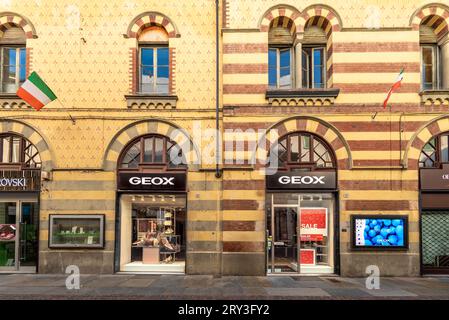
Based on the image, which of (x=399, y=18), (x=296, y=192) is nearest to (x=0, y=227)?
(x=296, y=192)

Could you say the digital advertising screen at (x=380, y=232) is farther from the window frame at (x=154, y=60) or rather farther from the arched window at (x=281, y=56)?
the window frame at (x=154, y=60)

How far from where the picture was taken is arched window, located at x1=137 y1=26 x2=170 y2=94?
43.2ft

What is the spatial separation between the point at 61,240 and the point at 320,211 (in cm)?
920

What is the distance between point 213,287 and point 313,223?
439 cm

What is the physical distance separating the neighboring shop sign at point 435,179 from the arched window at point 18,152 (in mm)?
13589

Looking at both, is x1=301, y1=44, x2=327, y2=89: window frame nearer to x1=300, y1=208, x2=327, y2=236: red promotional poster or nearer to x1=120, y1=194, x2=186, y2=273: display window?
x1=300, y1=208, x2=327, y2=236: red promotional poster

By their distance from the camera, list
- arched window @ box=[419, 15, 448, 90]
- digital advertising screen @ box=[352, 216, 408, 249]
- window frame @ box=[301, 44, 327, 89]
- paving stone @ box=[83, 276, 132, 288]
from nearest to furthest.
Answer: paving stone @ box=[83, 276, 132, 288] → digital advertising screen @ box=[352, 216, 408, 249] → arched window @ box=[419, 15, 448, 90] → window frame @ box=[301, 44, 327, 89]

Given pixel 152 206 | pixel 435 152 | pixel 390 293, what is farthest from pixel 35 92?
pixel 435 152

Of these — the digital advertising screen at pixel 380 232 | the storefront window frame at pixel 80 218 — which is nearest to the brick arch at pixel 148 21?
the storefront window frame at pixel 80 218

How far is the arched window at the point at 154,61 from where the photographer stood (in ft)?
43.2

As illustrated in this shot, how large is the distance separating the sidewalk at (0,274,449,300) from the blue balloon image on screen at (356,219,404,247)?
4.01 ft

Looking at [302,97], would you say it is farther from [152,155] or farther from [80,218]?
[80,218]

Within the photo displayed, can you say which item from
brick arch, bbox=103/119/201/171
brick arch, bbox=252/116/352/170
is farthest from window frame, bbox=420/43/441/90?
brick arch, bbox=103/119/201/171
